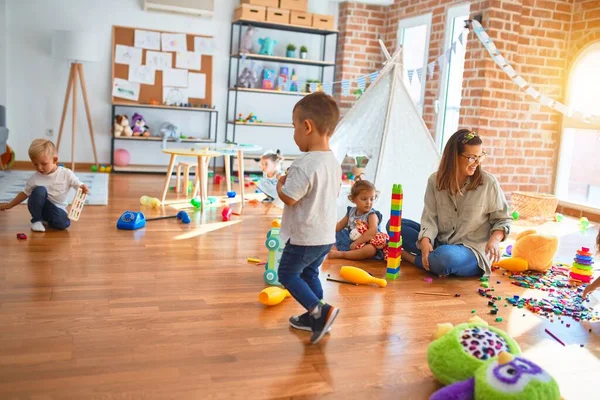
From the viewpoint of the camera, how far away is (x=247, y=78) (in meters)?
6.98

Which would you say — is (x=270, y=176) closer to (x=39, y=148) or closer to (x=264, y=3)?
A: (x=39, y=148)

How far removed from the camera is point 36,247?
3.30 meters

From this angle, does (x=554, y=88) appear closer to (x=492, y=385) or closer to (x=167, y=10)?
(x=167, y=10)

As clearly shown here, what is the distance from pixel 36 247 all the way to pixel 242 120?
4063 millimetres

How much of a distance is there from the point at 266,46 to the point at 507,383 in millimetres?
5839

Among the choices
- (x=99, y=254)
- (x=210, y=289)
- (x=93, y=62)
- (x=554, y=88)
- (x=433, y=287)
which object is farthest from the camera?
(x=93, y=62)

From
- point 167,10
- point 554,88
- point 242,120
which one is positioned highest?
point 167,10

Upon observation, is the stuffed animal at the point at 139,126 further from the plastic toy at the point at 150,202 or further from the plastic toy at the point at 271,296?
the plastic toy at the point at 271,296

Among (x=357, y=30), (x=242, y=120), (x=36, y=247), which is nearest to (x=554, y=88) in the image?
(x=357, y=30)

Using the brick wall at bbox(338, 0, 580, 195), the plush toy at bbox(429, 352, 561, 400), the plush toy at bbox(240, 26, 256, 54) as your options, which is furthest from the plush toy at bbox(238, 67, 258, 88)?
the plush toy at bbox(429, 352, 561, 400)

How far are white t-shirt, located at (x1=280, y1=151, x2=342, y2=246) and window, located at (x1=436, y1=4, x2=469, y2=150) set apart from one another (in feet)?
13.5

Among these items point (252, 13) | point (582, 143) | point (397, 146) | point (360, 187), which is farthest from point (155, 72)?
point (582, 143)

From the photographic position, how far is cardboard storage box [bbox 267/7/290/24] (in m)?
6.72

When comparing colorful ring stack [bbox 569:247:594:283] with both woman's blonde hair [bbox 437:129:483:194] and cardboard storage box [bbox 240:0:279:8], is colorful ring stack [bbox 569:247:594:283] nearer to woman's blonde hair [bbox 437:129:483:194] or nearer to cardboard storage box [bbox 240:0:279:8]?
woman's blonde hair [bbox 437:129:483:194]
